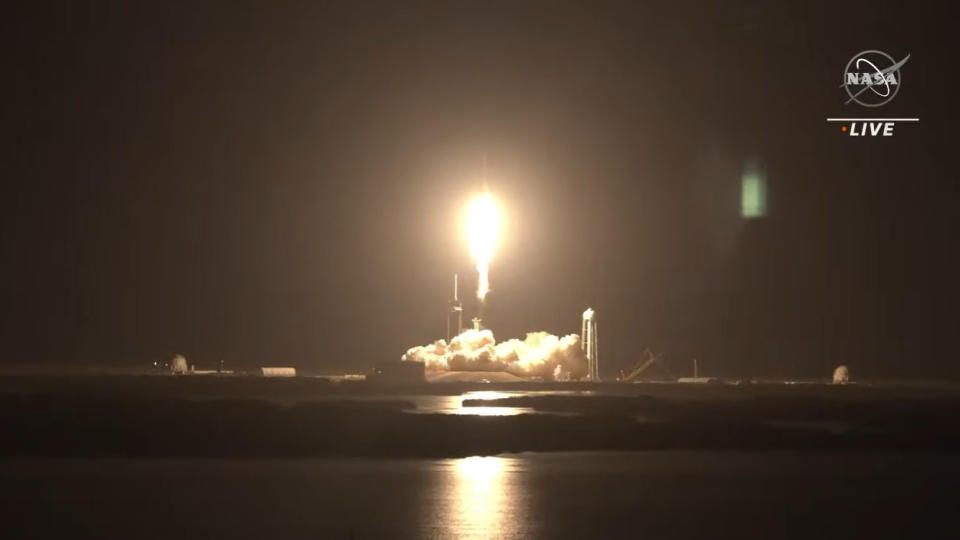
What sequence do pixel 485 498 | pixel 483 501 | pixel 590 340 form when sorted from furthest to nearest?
pixel 590 340 → pixel 485 498 → pixel 483 501

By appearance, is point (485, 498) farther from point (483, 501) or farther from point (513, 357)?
point (513, 357)

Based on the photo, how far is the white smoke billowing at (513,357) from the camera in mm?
170625

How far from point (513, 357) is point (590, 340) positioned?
903 centimetres

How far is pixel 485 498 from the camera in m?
50.6

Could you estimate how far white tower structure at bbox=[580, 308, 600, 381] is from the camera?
170 meters

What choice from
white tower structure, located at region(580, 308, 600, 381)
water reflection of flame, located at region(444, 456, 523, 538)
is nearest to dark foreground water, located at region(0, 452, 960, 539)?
water reflection of flame, located at region(444, 456, 523, 538)

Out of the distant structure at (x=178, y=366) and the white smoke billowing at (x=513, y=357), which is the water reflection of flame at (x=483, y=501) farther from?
the distant structure at (x=178, y=366)

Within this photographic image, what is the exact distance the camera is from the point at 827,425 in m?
90.8

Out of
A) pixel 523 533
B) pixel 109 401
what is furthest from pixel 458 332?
pixel 523 533

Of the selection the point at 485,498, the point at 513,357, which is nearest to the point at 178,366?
the point at 513,357

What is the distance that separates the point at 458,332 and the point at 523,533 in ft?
448

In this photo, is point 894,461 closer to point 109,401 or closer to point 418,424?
point 418,424

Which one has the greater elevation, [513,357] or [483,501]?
[513,357]

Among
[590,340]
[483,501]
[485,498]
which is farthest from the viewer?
[590,340]
